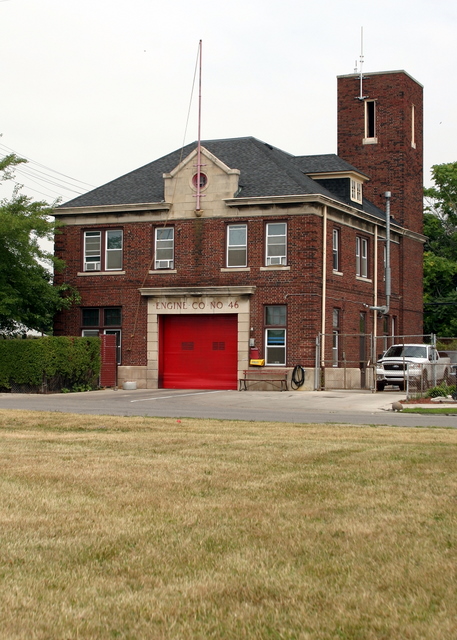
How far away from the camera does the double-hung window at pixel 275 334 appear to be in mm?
36469

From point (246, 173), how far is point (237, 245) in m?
3.59

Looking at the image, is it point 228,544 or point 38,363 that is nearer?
point 228,544

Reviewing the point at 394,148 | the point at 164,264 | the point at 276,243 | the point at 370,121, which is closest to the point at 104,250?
the point at 164,264

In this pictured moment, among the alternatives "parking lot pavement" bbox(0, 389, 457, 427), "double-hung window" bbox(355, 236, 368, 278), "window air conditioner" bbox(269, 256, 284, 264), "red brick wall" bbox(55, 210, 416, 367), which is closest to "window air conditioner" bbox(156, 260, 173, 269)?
"red brick wall" bbox(55, 210, 416, 367)

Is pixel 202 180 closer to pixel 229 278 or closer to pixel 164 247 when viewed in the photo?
pixel 164 247

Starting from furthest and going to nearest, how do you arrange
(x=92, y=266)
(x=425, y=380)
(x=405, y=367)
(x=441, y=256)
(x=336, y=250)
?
1. (x=441, y=256)
2. (x=92, y=266)
3. (x=336, y=250)
4. (x=405, y=367)
5. (x=425, y=380)

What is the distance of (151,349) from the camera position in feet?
126

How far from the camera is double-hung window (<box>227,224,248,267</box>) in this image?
122 feet

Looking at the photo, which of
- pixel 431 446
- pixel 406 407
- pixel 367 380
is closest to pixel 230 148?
pixel 367 380

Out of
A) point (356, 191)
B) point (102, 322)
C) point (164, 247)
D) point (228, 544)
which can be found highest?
point (356, 191)

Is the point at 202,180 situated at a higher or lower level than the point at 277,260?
higher

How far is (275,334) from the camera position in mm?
36625

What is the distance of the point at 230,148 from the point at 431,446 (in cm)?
2968

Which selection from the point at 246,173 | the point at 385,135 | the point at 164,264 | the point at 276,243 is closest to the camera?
the point at 276,243
